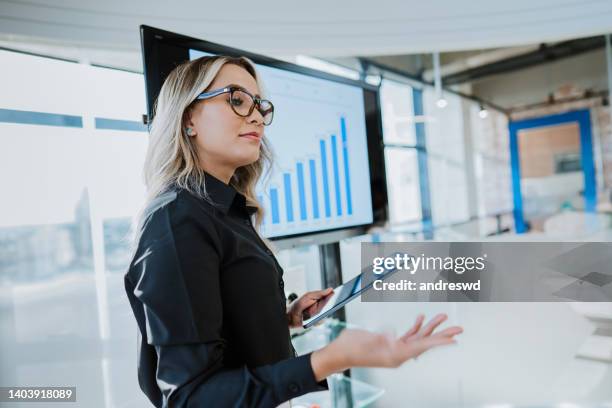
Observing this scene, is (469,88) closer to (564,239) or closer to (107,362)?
(564,239)

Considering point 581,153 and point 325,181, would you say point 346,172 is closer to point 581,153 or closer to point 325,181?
point 325,181

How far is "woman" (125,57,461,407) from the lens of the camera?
0.63m

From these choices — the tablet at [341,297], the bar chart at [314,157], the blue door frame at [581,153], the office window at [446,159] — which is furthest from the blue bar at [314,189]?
the blue door frame at [581,153]

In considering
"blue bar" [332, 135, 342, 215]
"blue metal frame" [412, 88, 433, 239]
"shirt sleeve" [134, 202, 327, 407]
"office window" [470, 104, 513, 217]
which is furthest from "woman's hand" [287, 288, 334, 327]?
"office window" [470, 104, 513, 217]

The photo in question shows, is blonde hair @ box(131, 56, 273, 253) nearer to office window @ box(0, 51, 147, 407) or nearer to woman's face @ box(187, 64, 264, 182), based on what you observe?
woman's face @ box(187, 64, 264, 182)

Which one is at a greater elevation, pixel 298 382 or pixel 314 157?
pixel 314 157

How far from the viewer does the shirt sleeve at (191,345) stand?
24.7 inches

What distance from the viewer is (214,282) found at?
2.26ft

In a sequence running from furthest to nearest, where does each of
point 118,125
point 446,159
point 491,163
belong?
point 491,163
point 446,159
point 118,125

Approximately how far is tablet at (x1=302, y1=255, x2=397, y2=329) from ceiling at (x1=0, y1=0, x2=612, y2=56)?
39.4 inches

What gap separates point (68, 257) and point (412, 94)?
4.89m

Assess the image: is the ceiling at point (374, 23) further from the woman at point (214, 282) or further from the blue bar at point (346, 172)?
the woman at point (214, 282)

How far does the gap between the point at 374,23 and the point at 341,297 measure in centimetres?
121

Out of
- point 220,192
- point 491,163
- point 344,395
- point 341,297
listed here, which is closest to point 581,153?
point 491,163
